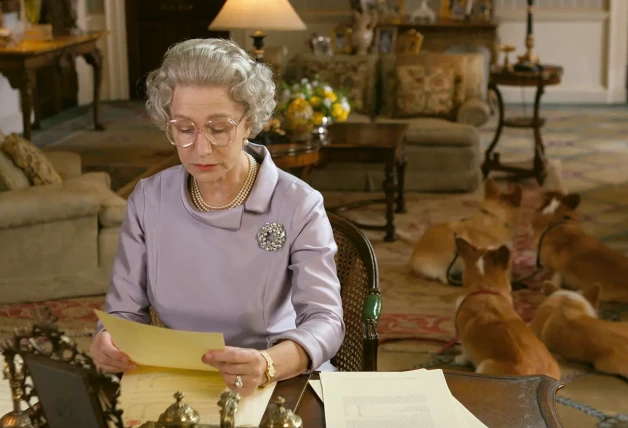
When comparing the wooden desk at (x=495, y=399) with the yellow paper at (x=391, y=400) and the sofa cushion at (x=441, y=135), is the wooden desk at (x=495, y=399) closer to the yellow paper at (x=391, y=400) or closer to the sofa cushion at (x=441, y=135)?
the yellow paper at (x=391, y=400)

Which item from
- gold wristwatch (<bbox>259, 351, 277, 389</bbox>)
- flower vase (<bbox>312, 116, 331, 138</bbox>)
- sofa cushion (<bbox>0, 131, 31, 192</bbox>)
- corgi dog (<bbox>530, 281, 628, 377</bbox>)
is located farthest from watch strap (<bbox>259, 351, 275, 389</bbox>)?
flower vase (<bbox>312, 116, 331, 138</bbox>)

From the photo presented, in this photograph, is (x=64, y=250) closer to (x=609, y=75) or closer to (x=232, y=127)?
(x=232, y=127)

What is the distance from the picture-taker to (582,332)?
11.6 ft

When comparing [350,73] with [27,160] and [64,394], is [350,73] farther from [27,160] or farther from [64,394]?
[64,394]

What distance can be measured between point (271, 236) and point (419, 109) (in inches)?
202

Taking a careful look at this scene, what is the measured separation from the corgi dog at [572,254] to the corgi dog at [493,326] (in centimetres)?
91

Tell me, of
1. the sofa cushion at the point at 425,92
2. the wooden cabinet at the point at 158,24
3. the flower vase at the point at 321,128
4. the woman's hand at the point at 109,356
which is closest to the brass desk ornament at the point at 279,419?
the woman's hand at the point at 109,356

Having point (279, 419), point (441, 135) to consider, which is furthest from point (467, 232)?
point (279, 419)

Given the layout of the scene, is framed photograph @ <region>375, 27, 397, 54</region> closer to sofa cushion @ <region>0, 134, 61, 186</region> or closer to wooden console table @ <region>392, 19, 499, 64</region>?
wooden console table @ <region>392, 19, 499, 64</region>

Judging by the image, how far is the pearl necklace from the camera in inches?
78.0

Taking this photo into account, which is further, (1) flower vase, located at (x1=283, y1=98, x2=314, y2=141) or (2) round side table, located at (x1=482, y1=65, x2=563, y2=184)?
(2) round side table, located at (x1=482, y1=65, x2=563, y2=184)

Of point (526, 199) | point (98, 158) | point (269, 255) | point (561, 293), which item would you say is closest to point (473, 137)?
point (526, 199)

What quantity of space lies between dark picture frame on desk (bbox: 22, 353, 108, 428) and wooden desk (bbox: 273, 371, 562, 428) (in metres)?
0.41

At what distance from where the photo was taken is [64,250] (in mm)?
4457
